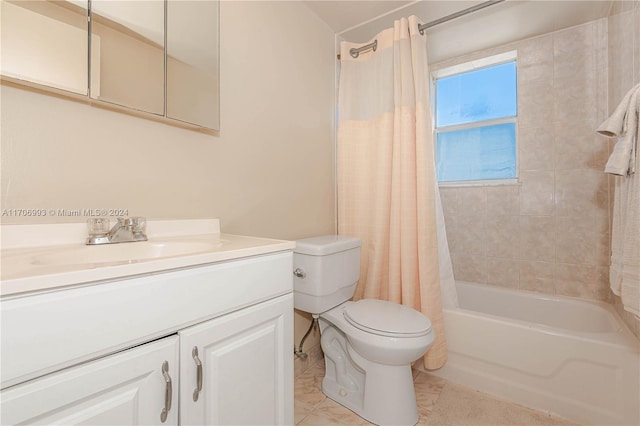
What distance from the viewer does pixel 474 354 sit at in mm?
1562

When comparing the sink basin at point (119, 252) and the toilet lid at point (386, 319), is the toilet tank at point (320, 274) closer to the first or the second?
the toilet lid at point (386, 319)

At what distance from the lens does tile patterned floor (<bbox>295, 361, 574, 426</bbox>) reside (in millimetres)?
1330

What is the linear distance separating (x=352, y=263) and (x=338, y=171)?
687 mm

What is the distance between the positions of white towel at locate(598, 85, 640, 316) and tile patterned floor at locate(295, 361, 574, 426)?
0.69m

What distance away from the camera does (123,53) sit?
39.3 inches

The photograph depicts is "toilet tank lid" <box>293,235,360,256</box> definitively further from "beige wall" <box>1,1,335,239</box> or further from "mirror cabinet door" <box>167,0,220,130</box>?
"mirror cabinet door" <box>167,0,220,130</box>

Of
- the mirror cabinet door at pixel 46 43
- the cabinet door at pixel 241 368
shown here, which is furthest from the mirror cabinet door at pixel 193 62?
the cabinet door at pixel 241 368

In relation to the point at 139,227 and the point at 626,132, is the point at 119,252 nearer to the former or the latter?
the point at 139,227

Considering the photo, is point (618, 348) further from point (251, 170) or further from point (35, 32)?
point (35, 32)

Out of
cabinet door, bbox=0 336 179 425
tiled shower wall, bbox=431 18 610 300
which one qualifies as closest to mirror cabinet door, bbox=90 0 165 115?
cabinet door, bbox=0 336 179 425

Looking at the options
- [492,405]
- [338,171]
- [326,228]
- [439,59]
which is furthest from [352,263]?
[439,59]

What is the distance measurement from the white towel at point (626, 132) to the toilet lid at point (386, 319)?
1031mm

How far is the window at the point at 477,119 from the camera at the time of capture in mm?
2160

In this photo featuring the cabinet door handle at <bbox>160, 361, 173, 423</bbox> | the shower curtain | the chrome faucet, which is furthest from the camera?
the shower curtain
